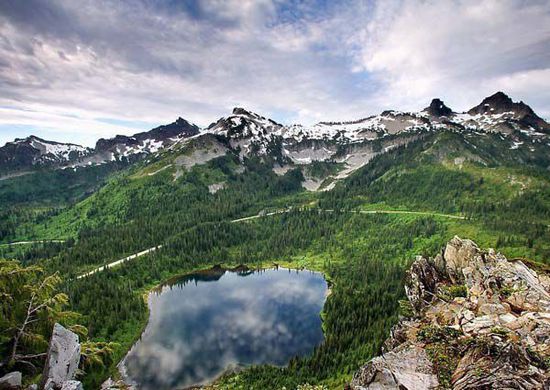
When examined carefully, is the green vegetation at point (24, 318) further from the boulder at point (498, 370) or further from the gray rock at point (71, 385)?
the boulder at point (498, 370)

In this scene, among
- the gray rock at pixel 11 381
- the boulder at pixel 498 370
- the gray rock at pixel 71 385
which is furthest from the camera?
the gray rock at pixel 71 385

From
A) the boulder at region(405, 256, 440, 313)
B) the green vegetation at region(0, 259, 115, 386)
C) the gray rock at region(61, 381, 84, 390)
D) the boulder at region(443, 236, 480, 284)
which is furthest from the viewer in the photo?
the boulder at region(443, 236, 480, 284)

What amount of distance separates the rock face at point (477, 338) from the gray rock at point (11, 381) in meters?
29.1

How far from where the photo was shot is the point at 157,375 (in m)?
71.1

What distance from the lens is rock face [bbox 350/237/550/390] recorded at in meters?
25.8

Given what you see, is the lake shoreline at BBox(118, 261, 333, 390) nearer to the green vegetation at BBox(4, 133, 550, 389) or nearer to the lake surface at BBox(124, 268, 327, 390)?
the lake surface at BBox(124, 268, 327, 390)

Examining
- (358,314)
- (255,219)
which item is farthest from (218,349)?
(255,219)

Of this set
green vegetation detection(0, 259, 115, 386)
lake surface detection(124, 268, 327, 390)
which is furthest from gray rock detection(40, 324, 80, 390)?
lake surface detection(124, 268, 327, 390)

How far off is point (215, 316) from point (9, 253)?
169m

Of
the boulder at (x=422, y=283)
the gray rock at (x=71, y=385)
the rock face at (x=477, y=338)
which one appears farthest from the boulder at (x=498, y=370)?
the gray rock at (x=71, y=385)

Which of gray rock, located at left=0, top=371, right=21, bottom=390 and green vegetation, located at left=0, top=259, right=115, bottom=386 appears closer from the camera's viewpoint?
gray rock, located at left=0, top=371, right=21, bottom=390

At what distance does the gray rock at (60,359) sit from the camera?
1175 inches

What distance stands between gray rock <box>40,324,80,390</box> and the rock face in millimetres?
27312

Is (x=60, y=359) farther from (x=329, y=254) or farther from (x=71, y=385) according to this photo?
(x=329, y=254)
